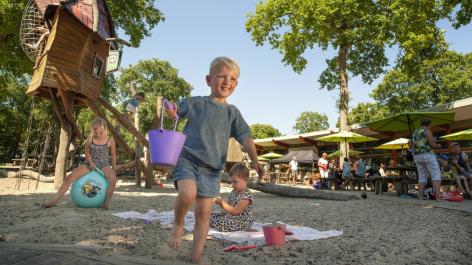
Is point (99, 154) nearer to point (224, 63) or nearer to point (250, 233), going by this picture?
point (250, 233)

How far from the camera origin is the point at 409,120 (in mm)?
10344

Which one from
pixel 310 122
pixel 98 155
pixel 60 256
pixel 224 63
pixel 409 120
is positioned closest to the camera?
pixel 60 256

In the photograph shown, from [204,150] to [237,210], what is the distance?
168 cm

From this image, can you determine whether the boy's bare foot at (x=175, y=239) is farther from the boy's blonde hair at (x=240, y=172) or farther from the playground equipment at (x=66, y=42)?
the playground equipment at (x=66, y=42)

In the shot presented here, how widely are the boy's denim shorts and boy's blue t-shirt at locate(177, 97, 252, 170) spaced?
0.15ft

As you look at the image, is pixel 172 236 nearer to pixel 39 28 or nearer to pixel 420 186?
pixel 420 186

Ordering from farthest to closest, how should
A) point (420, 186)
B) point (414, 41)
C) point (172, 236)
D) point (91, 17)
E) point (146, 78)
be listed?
point (146, 78) < point (414, 41) < point (91, 17) < point (420, 186) < point (172, 236)

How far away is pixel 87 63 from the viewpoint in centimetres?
892

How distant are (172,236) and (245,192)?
1.63 meters

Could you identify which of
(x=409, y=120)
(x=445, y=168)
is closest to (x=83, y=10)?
(x=409, y=120)

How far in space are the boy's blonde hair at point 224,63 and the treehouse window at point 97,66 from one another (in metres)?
7.90

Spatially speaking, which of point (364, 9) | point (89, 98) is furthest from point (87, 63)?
point (364, 9)

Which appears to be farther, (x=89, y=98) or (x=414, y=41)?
(x=414, y=41)

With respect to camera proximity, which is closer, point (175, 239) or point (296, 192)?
point (175, 239)
